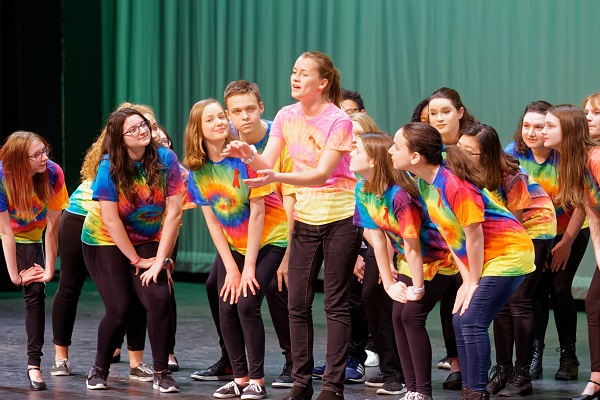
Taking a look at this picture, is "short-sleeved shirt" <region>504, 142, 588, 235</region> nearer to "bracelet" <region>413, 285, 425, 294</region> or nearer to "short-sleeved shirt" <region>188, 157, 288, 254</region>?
"bracelet" <region>413, 285, 425, 294</region>

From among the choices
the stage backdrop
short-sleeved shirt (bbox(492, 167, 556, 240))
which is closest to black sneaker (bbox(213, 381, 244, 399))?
short-sleeved shirt (bbox(492, 167, 556, 240))

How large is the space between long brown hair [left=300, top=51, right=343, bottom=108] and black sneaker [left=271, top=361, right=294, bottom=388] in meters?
1.29

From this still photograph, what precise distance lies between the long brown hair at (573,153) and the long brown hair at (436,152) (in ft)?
1.86

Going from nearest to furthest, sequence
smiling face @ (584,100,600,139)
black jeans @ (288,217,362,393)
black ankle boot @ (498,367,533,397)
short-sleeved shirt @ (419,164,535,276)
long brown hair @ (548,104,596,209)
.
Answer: short-sleeved shirt @ (419,164,535,276) → black jeans @ (288,217,362,393) → long brown hair @ (548,104,596,209) → black ankle boot @ (498,367,533,397) → smiling face @ (584,100,600,139)

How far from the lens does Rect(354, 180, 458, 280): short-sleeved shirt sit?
4059mm

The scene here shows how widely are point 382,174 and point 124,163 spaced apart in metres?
1.20

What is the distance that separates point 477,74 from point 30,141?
13.1 feet

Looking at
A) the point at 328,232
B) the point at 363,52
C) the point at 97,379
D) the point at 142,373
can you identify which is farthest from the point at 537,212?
the point at 363,52

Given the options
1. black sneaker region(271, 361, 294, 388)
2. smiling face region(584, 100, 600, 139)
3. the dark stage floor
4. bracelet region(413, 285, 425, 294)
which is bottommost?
the dark stage floor

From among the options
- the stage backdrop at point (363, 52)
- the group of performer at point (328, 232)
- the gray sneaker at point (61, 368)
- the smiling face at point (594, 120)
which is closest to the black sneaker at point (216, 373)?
Result: the group of performer at point (328, 232)

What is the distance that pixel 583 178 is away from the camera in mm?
4273

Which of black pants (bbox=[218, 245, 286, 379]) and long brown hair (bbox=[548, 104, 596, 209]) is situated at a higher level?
long brown hair (bbox=[548, 104, 596, 209])

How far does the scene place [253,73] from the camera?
8.97 meters

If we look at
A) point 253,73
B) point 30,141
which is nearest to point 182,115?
point 253,73
